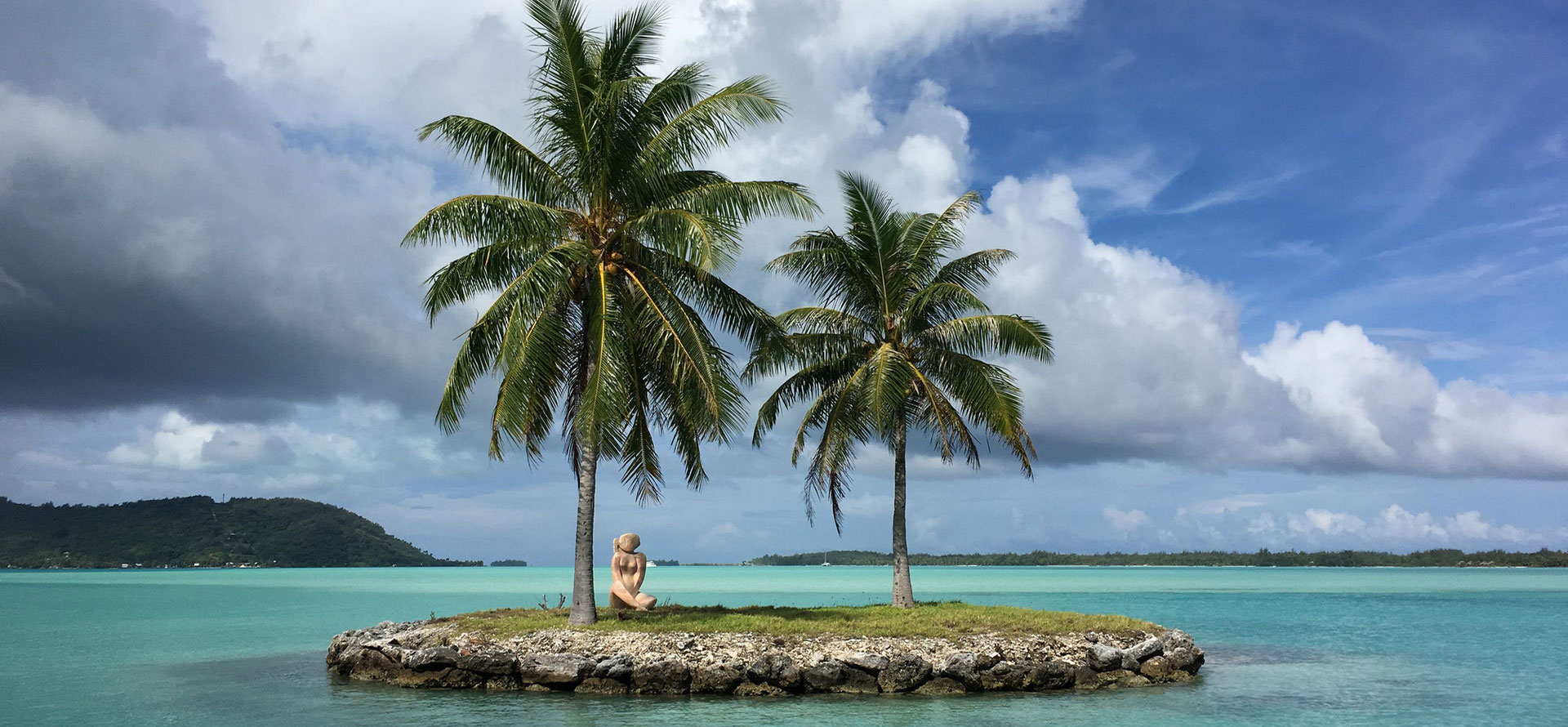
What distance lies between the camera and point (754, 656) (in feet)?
56.6

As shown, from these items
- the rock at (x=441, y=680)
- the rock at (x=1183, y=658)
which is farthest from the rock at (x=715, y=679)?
the rock at (x=1183, y=658)

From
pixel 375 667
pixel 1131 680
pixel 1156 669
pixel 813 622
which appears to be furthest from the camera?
pixel 813 622

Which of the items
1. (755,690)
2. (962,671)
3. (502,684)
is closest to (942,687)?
(962,671)

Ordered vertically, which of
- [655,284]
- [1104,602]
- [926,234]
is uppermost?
[926,234]

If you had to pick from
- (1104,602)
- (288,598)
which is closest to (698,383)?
(1104,602)

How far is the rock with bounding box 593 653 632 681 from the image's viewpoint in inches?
672

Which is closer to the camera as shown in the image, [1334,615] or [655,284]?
[655,284]

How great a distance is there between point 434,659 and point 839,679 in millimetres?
7262

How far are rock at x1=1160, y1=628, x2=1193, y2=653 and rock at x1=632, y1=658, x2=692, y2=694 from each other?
962 centimetres

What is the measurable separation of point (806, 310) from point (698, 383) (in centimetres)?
664

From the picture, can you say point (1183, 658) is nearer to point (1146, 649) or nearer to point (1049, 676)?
point (1146, 649)

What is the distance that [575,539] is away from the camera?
1970 centimetres

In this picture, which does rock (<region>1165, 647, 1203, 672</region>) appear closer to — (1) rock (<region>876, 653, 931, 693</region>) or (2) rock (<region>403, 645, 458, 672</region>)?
(1) rock (<region>876, 653, 931, 693</region>)

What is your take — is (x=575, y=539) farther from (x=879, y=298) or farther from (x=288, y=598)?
(x=288, y=598)
